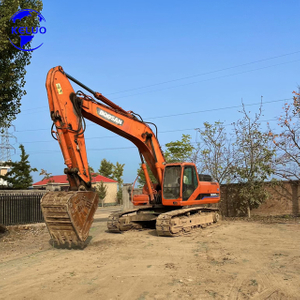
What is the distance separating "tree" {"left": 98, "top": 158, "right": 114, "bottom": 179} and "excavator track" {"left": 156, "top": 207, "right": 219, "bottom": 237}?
39.9 metres

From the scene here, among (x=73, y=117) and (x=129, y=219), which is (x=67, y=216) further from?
(x=129, y=219)

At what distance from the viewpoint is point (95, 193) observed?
30.7 feet

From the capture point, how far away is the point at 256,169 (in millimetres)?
16719

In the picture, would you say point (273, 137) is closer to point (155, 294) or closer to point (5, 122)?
point (5, 122)

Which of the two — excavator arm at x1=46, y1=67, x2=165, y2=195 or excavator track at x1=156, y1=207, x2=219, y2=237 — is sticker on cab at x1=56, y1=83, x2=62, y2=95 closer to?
excavator arm at x1=46, y1=67, x2=165, y2=195

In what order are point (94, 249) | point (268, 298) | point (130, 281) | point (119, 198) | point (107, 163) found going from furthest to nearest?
point (107, 163)
point (119, 198)
point (94, 249)
point (130, 281)
point (268, 298)

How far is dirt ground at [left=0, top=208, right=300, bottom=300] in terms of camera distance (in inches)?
219

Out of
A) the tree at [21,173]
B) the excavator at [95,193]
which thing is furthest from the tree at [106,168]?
the excavator at [95,193]

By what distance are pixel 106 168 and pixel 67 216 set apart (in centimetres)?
4520

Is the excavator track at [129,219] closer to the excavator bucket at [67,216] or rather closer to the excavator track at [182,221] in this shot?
the excavator track at [182,221]

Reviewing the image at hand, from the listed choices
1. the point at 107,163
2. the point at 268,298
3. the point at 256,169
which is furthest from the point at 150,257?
the point at 107,163

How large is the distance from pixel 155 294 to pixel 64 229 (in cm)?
377

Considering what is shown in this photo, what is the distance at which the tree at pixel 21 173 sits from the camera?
2689 centimetres

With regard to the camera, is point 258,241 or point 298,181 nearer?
point 258,241
